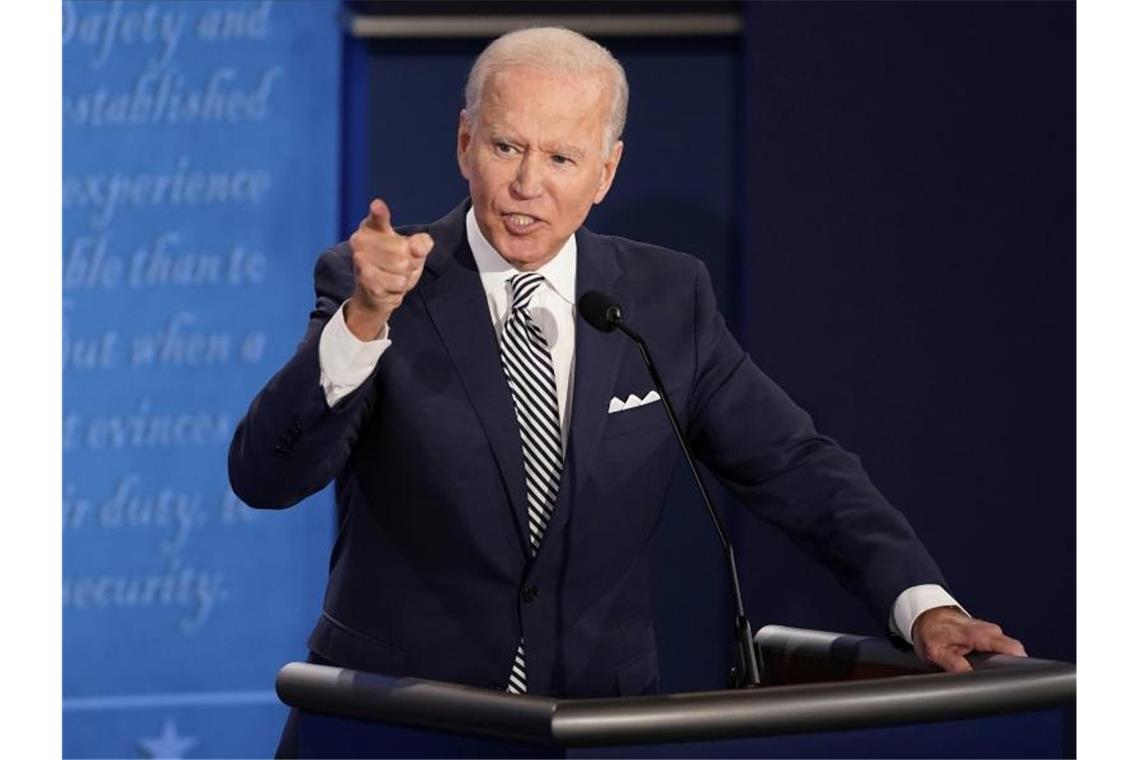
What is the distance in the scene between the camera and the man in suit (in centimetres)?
183

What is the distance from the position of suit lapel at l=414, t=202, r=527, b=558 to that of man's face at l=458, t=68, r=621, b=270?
61 millimetres

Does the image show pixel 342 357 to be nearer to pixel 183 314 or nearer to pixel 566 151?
pixel 566 151

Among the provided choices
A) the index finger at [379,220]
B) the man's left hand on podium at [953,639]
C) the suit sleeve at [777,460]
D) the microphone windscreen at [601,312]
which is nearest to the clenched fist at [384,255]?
the index finger at [379,220]

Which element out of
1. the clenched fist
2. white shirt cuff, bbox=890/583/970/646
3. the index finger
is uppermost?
the index finger

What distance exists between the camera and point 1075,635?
346cm

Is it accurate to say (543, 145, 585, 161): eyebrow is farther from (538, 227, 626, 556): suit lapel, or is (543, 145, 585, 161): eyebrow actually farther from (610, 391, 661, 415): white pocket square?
(610, 391, 661, 415): white pocket square

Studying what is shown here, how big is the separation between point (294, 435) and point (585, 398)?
390mm

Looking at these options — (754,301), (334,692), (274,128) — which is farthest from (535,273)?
(274,128)

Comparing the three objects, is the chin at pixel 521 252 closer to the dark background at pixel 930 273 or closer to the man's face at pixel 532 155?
the man's face at pixel 532 155

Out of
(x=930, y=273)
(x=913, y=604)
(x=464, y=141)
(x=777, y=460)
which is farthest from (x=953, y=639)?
(x=930, y=273)

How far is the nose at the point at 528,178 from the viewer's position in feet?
6.21

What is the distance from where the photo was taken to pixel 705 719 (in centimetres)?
131

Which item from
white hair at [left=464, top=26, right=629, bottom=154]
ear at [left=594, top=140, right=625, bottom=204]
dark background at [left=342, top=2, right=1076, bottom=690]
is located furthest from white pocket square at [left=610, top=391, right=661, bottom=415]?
dark background at [left=342, top=2, right=1076, bottom=690]

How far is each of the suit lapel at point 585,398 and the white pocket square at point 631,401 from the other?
0.6 inches
